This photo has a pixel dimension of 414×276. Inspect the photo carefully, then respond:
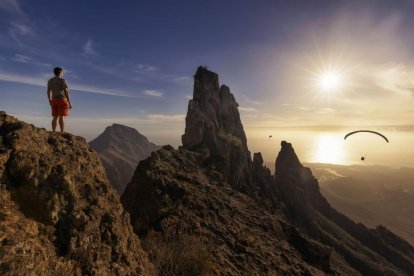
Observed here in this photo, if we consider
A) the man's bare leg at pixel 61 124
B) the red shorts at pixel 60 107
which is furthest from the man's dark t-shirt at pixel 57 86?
the man's bare leg at pixel 61 124

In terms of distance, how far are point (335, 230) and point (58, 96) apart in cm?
11849

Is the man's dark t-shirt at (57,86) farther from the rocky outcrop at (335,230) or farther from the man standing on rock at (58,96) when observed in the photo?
the rocky outcrop at (335,230)

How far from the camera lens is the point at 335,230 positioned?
113 m

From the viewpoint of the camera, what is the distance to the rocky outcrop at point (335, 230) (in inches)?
3669

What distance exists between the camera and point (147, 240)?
1412 cm

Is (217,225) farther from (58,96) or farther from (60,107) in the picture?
(58,96)

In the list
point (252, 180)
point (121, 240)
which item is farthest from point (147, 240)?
point (252, 180)

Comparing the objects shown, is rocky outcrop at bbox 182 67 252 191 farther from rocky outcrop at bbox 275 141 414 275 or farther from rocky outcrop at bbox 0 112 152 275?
rocky outcrop at bbox 0 112 152 275

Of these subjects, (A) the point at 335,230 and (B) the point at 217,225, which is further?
(A) the point at 335,230

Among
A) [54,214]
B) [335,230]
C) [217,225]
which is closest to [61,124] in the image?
[54,214]

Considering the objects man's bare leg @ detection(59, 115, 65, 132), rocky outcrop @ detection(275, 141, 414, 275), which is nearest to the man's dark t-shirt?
man's bare leg @ detection(59, 115, 65, 132)

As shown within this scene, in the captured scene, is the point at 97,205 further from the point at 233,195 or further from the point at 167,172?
the point at 233,195

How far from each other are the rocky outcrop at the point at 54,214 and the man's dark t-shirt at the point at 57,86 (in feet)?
9.06

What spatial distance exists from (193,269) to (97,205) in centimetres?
466
